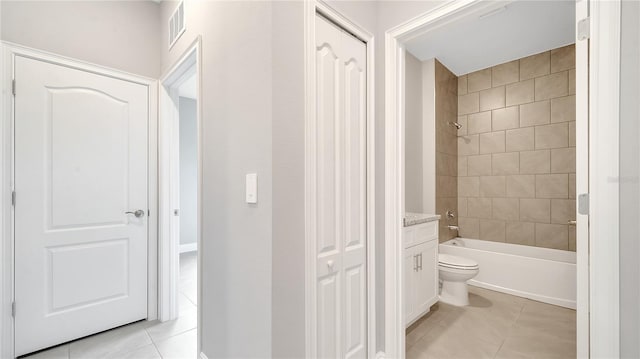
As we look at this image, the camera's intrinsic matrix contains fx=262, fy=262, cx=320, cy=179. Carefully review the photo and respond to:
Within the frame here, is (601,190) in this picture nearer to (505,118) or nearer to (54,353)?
(505,118)

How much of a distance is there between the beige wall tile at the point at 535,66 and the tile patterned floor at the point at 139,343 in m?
4.44

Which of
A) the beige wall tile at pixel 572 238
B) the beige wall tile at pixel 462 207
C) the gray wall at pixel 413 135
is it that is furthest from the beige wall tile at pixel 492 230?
the gray wall at pixel 413 135

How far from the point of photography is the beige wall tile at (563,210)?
2893 mm

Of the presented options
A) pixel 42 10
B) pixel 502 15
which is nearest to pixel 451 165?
pixel 502 15

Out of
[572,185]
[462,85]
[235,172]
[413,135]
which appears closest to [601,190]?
[235,172]

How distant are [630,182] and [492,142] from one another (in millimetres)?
2810

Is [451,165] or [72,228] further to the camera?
[451,165]

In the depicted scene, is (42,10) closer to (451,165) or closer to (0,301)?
(0,301)

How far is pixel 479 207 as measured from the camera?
354 cm

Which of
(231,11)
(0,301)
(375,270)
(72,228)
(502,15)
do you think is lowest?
(0,301)

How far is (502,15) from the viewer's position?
2.36 m

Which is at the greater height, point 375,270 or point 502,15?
point 502,15

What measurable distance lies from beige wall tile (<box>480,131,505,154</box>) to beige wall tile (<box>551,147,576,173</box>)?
0.52 m

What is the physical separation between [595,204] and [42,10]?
11.0 feet
